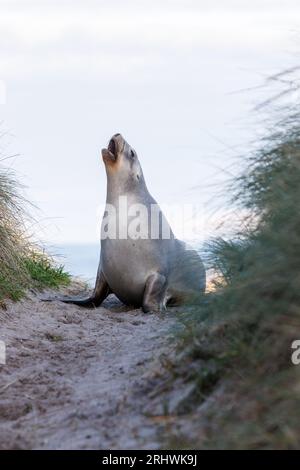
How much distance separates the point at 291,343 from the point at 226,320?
0.50 meters

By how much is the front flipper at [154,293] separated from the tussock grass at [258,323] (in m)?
3.08

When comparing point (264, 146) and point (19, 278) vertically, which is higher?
point (264, 146)

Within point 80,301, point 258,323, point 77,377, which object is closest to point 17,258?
point 80,301

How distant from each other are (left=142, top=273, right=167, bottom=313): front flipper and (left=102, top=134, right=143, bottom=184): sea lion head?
2.98ft

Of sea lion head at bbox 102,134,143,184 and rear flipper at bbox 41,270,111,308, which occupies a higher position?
sea lion head at bbox 102,134,143,184

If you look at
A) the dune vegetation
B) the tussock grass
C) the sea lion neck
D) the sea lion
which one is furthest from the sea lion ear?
the tussock grass

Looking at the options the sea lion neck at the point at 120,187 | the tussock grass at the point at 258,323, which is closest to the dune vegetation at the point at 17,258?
the sea lion neck at the point at 120,187

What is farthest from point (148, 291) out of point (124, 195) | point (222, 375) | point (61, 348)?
point (222, 375)

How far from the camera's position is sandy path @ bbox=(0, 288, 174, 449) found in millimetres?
4137

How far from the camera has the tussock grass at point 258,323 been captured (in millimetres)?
3615

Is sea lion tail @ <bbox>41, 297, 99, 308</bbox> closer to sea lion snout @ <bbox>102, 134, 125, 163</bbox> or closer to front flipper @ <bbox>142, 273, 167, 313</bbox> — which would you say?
front flipper @ <bbox>142, 273, 167, 313</bbox>

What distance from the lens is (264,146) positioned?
201 inches

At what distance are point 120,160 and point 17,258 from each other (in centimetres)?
124
